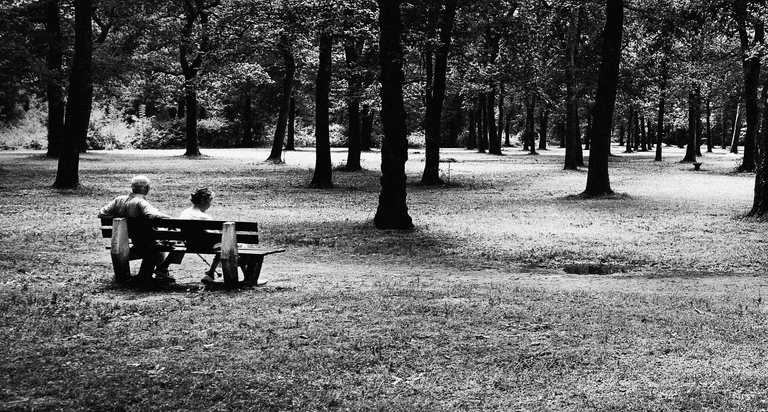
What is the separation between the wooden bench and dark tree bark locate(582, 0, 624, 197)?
16.0m

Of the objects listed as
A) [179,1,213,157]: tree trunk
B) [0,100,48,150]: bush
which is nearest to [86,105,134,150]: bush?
[0,100,48,150]: bush

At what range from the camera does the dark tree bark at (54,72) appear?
30.1m

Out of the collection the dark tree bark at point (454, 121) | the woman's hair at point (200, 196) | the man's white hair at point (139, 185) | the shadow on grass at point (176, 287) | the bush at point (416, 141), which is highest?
the dark tree bark at point (454, 121)

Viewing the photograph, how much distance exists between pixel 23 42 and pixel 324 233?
62.4ft

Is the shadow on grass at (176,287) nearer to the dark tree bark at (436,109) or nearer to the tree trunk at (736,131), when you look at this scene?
the dark tree bark at (436,109)

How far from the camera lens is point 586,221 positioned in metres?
17.4

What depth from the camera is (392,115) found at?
15273 millimetres

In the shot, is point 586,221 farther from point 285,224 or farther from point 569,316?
point 569,316

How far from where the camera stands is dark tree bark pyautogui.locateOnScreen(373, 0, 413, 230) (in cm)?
1513

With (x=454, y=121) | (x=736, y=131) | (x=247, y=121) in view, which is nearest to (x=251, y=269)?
(x=736, y=131)

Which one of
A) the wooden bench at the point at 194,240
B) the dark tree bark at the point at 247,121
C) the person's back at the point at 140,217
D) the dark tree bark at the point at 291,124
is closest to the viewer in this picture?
the wooden bench at the point at 194,240

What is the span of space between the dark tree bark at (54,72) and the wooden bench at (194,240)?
68.3 ft

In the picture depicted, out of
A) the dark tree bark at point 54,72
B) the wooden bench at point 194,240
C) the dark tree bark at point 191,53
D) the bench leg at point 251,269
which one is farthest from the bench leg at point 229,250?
the dark tree bark at point 191,53

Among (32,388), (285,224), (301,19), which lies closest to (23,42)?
(301,19)
